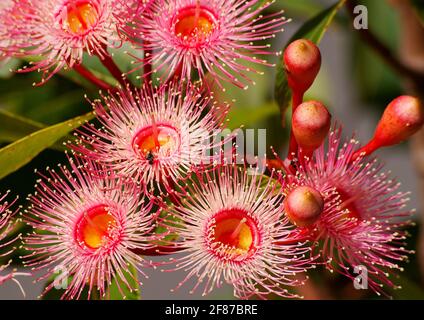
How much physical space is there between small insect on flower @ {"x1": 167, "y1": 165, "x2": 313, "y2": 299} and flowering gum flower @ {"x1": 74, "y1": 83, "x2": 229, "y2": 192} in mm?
40

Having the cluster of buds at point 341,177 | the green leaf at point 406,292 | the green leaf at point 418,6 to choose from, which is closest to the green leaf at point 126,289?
the cluster of buds at point 341,177

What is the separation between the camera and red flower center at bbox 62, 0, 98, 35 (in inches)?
46.2

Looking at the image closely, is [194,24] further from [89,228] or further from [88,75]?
[89,228]

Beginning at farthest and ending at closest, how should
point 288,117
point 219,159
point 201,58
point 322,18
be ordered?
point 288,117 → point 322,18 → point 201,58 → point 219,159

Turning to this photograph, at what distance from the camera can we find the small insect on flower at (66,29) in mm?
1146

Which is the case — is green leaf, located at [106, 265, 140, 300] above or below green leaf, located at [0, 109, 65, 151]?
below

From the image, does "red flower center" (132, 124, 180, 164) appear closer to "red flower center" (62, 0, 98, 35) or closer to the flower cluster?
the flower cluster

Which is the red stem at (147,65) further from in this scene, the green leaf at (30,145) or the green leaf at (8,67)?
the green leaf at (8,67)

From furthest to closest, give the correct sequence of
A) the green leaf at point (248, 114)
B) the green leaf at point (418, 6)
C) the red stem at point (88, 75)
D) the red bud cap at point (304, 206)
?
1. the green leaf at point (248, 114)
2. the green leaf at point (418, 6)
3. the red stem at point (88, 75)
4. the red bud cap at point (304, 206)

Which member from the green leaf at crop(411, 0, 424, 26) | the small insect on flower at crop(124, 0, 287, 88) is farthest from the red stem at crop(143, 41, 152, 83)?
the green leaf at crop(411, 0, 424, 26)
